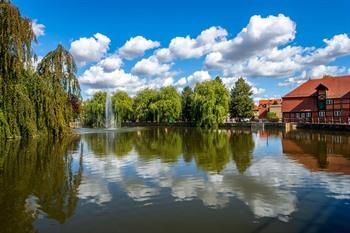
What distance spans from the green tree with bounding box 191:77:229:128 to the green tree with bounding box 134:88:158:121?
14.8 metres

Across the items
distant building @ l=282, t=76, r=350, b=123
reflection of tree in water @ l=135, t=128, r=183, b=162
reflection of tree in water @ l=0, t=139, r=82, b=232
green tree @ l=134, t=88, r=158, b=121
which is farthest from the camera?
green tree @ l=134, t=88, r=158, b=121

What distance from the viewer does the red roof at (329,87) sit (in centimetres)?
5866

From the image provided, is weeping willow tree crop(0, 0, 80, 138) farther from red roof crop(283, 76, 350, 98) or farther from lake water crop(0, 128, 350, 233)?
red roof crop(283, 76, 350, 98)

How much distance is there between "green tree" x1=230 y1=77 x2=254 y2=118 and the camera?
70.8 meters

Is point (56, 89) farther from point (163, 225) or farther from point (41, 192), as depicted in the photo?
point (163, 225)

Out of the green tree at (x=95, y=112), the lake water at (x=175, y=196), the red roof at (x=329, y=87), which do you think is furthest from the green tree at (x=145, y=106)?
the lake water at (x=175, y=196)

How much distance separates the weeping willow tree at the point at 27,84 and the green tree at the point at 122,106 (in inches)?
1565

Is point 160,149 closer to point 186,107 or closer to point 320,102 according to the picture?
point 320,102

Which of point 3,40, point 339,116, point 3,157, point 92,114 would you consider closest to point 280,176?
point 3,157

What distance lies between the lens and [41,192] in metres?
10.2

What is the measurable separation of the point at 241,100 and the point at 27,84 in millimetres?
48320

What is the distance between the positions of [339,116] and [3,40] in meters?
49.4

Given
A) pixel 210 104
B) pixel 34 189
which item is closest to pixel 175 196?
pixel 34 189

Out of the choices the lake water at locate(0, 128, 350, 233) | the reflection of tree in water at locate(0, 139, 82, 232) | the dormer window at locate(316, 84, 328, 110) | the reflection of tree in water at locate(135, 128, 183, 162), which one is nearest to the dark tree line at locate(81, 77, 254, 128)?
the dormer window at locate(316, 84, 328, 110)
